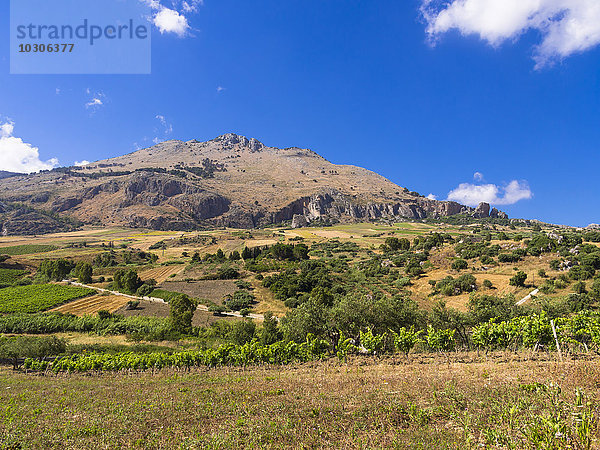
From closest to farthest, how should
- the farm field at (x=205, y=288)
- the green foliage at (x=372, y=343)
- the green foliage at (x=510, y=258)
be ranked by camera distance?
1. the green foliage at (x=372, y=343)
2. the farm field at (x=205, y=288)
3. the green foliage at (x=510, y=258)

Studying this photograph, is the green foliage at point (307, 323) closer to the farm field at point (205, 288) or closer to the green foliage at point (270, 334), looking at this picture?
the green foliage at point (270, 334)

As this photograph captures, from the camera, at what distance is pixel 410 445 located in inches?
280

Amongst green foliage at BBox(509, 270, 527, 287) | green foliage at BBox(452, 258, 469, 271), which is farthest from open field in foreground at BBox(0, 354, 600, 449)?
green foliage at BBox(452, 258, 469, 271)

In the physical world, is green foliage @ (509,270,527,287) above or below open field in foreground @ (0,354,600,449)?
below

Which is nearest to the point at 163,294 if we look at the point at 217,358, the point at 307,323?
the point at 217,358

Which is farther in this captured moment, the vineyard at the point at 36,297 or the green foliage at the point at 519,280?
the vineyard at the point at 36,297

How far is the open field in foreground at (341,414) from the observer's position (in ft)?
22.7

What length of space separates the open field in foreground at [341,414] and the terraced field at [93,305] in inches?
2117

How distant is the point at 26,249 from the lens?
13875 centimetres

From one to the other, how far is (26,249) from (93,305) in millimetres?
118888

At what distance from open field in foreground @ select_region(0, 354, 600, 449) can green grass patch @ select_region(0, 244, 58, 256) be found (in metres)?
168

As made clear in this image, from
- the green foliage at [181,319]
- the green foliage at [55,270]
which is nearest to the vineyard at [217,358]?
the green foliage at [181,319]

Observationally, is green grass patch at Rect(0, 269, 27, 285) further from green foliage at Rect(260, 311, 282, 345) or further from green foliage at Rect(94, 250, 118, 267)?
green foliage at Rect(260, 311, 282, 345)

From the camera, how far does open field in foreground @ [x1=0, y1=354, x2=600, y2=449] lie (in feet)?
22.7
